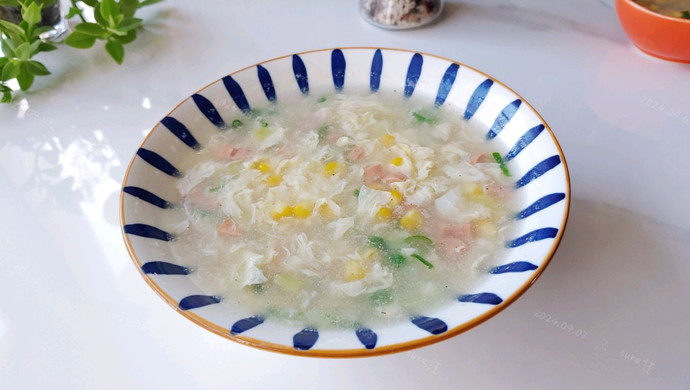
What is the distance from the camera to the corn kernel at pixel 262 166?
1.47 metres

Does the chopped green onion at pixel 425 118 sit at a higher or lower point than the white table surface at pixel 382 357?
higher

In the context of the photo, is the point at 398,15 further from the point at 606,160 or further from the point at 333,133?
the point at 606,160

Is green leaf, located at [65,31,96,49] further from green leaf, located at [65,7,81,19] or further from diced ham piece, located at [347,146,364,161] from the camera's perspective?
diced ham piece, located at [347,146,364,161]

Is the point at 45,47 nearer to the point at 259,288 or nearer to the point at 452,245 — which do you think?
the point at 259,288

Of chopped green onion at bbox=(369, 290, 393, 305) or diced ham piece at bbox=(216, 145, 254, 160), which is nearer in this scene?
chopped green onion at bbox=(369, 290, 393, 305)

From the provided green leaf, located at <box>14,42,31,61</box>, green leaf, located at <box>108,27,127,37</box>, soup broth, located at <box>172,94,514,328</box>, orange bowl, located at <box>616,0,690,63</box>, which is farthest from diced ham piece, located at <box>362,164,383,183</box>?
green leaf, located at <box>14,42,31,61</box>

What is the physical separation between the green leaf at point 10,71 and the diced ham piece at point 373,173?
115cm

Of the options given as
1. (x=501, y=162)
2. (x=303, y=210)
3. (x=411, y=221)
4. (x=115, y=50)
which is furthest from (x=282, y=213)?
(x=115, y=50)

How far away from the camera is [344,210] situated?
4.47 feet

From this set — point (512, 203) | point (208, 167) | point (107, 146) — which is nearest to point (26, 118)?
point (107, 146)

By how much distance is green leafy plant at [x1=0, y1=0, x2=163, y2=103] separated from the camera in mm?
1869

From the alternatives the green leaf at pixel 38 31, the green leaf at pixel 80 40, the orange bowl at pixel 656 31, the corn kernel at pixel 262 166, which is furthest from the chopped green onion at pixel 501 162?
A: the green leaf at pixel 38 31

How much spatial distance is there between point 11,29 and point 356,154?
120 cm

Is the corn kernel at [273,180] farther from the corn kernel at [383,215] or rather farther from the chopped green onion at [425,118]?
the chopped green onion at [425,118]
